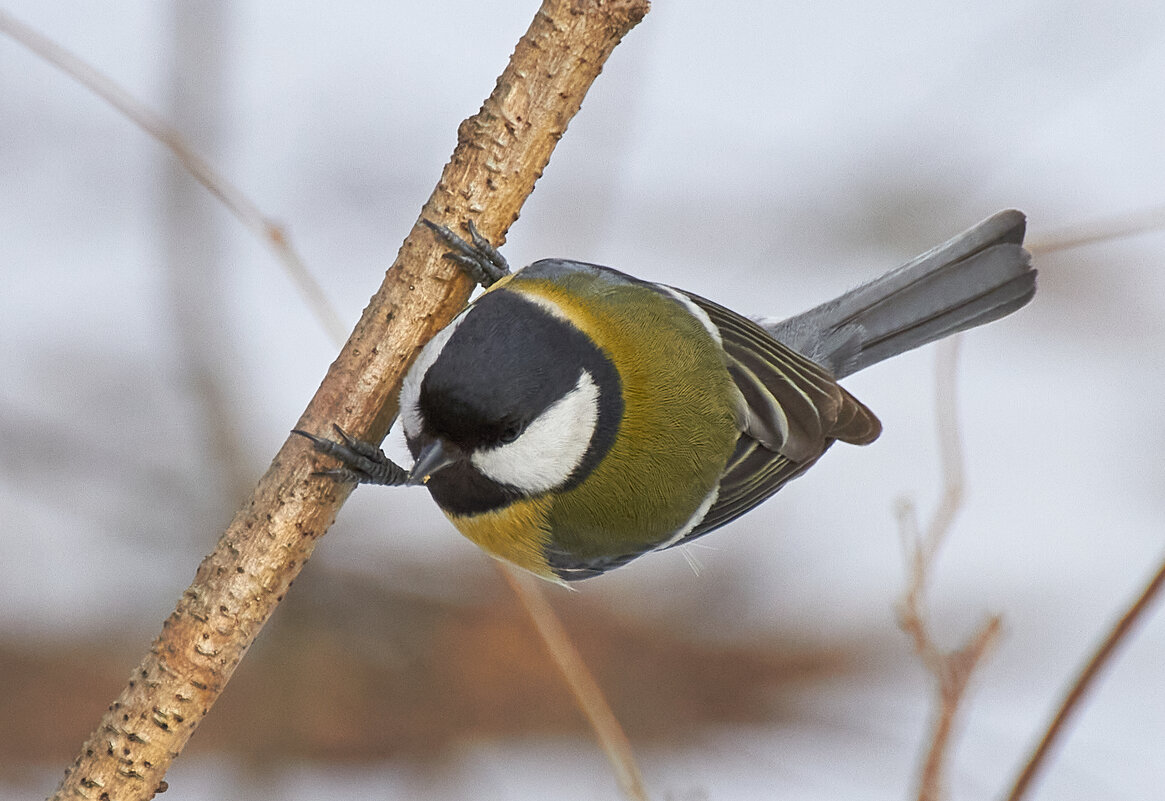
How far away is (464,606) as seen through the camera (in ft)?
6.90

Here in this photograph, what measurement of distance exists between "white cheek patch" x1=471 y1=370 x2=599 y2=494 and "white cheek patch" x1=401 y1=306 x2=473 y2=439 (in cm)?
8

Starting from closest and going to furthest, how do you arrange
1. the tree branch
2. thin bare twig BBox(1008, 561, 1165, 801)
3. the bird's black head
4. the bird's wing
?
thin bare twig BBox(1008, 561, 1165, 801), the tree branch, the bird's black head, the bird's wing

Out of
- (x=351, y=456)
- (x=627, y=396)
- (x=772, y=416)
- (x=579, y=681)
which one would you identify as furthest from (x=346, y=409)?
(x=579, y=681)

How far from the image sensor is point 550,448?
1.19 metres

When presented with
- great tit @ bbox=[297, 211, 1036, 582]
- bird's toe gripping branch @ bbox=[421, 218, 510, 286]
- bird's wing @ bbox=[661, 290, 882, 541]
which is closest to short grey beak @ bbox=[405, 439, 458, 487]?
great tit @ bbox=[297, 211, 1036, 582]

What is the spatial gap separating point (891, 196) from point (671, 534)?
1.23 metres

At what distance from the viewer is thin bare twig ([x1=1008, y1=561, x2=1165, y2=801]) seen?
0.70m

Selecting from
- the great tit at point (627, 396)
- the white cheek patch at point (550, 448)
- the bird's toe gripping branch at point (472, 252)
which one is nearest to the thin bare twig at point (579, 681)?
the great tit at point (627, 396)

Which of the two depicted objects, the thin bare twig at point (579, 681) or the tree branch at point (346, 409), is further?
the thin bare twig at point (579, 681)

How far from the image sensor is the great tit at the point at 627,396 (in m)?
1.10

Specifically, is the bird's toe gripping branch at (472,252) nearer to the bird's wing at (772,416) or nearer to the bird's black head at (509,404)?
the bird's black head at (509,404)

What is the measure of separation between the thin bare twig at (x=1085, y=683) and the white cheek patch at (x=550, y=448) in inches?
23.3

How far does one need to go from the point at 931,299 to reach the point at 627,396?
0.52 m

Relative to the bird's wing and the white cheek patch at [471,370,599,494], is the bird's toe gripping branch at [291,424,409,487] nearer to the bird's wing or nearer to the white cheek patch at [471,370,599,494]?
the white cheek patch at [471,370,599,494]
